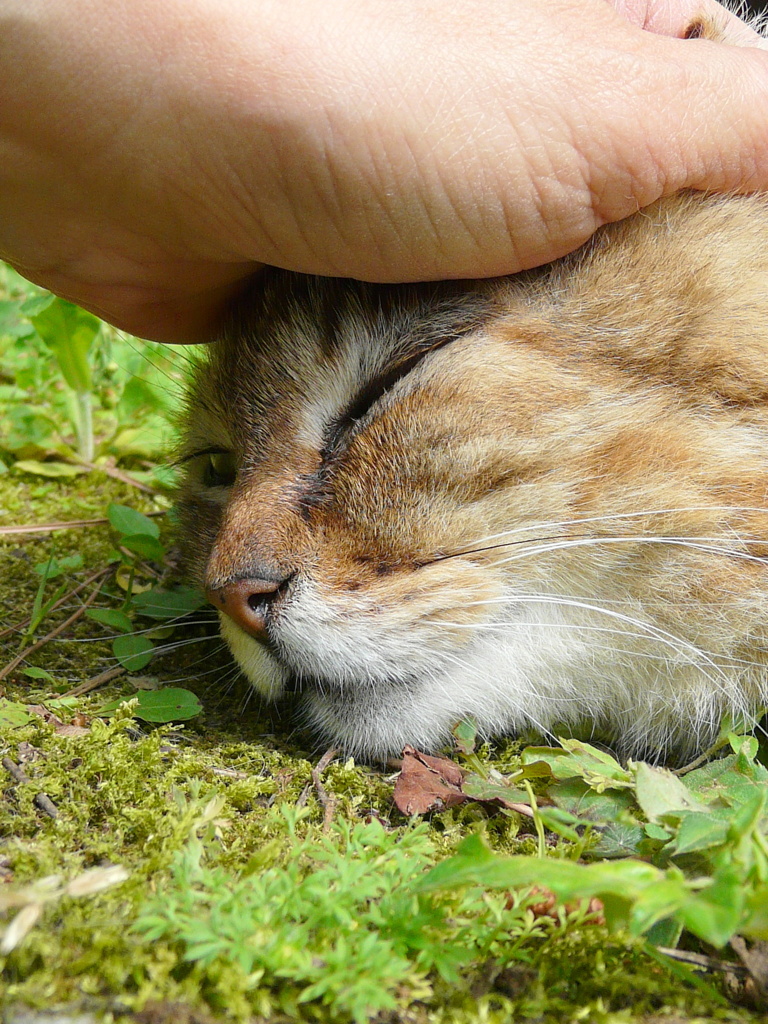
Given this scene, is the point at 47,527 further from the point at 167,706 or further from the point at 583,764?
the point at 583,764

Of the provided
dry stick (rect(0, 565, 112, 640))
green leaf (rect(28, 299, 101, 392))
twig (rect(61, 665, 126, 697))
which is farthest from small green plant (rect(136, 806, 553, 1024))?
green leaf (rect(28, 299, 101, 392))

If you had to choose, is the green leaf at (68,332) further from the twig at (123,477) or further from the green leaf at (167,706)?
the green leaf at (167,706)

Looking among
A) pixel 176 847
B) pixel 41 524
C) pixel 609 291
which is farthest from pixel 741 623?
pixel 41 524

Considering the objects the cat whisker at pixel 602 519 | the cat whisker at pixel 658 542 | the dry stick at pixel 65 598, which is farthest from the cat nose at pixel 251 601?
the dry stick at pixel 65 598

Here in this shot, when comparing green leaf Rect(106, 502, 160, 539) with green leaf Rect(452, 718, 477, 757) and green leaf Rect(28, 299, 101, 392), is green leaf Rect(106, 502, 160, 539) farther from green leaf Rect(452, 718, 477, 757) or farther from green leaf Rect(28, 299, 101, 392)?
green leaf Rect(452, 718, 477, 757)

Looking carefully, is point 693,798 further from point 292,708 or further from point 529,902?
point 292,708

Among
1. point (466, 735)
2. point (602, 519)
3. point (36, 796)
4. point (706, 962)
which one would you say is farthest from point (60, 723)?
point (706, 962)
